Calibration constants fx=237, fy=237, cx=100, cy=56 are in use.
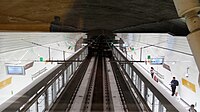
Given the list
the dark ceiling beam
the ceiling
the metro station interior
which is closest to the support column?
the metro station interior

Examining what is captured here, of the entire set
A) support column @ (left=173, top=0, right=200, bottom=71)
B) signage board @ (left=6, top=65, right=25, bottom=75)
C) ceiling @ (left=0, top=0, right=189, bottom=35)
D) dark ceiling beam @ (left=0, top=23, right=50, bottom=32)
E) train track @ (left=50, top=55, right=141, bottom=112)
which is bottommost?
train track @ (left=50, top=55, right=141, bottom=112)

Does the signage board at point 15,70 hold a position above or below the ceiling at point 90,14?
below

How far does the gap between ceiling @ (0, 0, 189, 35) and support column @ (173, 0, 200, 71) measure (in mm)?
1160

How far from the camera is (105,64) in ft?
52.1

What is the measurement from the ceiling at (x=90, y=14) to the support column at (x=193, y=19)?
1.16 metres

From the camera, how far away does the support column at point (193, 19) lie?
632 millimetres

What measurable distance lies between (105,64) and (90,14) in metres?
13.4

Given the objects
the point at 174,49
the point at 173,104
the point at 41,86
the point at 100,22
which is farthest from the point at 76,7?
the point at 174,49

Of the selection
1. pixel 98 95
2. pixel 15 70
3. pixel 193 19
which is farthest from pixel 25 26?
pixel 98 95

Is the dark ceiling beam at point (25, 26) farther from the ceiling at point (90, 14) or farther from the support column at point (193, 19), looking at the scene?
the support column at point (193, 19)

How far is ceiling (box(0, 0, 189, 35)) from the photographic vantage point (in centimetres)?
200

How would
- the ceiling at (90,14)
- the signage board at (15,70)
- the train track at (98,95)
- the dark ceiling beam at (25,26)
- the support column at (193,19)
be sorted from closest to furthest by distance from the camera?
the support column at (193,19)
the ceiling at (90,14)
the dark ceiling beam at (25,26)
the train track at (98,95)
the signage board at (15,70)

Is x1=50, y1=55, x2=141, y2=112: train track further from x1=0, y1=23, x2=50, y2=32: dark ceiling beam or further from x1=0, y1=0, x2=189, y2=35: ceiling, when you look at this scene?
x1=0, y1=23, x2=50, y2=32: dark ceiling beam

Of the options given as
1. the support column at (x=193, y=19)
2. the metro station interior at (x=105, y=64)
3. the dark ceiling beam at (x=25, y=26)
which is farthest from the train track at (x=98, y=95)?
the support column at (x=193, y=19)
